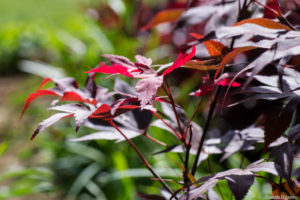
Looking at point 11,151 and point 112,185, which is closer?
point 112,185

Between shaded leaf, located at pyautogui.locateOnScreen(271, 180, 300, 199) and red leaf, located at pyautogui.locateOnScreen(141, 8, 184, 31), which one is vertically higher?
red leaf, located at pyautogui.locateOnScreen(141, 8, 184, 31)

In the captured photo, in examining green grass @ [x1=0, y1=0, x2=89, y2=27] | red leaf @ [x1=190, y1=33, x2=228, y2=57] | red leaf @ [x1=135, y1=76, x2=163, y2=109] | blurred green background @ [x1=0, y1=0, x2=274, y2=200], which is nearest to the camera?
red leaf @ [x1=135, y1=76, x2=163, y2=109]

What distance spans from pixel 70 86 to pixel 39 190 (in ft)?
3.84

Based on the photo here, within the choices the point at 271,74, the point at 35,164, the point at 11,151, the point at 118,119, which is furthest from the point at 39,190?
the point at 271,74

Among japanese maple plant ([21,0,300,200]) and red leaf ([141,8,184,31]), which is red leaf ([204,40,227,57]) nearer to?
japanese maple plant ([21,0,300,200])

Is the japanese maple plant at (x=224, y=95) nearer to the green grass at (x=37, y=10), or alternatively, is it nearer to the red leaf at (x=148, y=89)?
the red leaf at (x=148, y=89)

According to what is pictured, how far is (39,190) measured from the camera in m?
1.73

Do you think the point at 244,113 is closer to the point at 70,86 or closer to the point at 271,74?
the point at 271,74

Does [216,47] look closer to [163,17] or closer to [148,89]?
[148,89]

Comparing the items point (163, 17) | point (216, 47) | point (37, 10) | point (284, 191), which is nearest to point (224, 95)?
point (216, 47)

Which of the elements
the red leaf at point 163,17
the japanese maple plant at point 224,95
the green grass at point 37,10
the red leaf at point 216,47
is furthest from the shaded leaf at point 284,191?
the green grass at point 37,10

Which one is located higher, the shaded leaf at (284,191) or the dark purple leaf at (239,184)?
the dark purple leaf at (239,184)

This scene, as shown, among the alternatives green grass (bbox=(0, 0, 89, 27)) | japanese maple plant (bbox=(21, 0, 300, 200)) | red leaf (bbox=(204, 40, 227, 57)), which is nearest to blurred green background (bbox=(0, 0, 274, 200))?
japanese maple plant (bbox=(21, 0, 300, 200))

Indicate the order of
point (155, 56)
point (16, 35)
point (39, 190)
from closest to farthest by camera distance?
point (39, 190) → point (155, 56) → point (16, 35)
